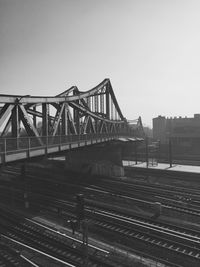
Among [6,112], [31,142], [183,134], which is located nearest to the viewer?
[6,112]

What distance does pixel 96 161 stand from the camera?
4338cm

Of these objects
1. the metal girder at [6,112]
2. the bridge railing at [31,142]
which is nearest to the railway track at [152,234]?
the bridge railing at [31,142]

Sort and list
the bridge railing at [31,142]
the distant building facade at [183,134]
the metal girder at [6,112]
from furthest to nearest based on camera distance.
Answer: the distant building facade at [183,134] < the metal girder at [6,112] < the bridge railing at [31,142]

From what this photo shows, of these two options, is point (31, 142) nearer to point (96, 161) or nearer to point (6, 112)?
point (6, 112)

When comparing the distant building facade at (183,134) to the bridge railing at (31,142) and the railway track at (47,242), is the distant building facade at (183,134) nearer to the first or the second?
the bridge railing at (31,142)

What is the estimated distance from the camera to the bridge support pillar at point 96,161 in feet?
141

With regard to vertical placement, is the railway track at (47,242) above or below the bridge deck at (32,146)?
below

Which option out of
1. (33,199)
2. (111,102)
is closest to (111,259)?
(33,199)

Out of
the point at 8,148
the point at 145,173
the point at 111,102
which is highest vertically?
the point at 111,102

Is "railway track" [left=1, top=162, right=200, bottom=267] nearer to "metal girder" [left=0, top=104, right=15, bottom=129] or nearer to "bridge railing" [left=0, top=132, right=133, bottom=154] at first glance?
"bridge railing" [left=0, top=132, right=133, bottom=154]

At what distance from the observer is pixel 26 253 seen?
48.0 ft

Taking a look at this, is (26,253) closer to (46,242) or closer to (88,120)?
(46,242)

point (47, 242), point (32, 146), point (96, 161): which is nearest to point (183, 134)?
point (96, 161)

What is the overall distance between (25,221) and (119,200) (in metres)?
10.5
